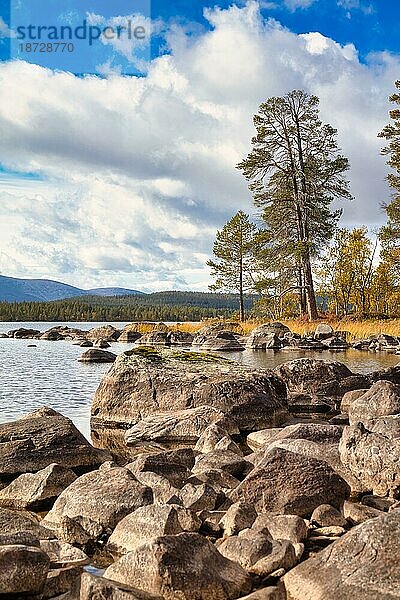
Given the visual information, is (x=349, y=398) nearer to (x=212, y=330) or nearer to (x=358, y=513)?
(x=358, y=513)

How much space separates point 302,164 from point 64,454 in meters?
43.0

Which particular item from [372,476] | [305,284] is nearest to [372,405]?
[372,476]

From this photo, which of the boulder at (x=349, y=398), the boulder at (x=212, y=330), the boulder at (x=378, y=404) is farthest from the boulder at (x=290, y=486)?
the boulder at (x=212, y=330)

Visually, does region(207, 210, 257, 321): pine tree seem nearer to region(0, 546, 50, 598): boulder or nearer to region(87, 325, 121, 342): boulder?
region(87, 325, 121, 342): boulder

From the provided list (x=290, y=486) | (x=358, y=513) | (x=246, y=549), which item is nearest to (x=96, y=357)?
(x=290, y=486)

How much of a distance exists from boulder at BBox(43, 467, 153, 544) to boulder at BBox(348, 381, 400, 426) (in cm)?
591

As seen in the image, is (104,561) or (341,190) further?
(341,190)

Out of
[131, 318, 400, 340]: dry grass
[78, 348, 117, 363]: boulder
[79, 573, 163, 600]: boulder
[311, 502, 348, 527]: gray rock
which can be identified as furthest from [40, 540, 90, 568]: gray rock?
[131, 318, 400, 340]: dry grass

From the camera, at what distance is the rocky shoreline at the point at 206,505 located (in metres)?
5.51

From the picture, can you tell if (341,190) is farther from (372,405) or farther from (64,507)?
(64,507)

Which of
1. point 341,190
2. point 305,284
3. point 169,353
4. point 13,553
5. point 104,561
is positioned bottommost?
point 104,561

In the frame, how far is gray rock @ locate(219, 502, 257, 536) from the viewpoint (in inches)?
273

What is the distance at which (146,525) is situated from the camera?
22.0 ft

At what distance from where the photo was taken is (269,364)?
26.8 metres
